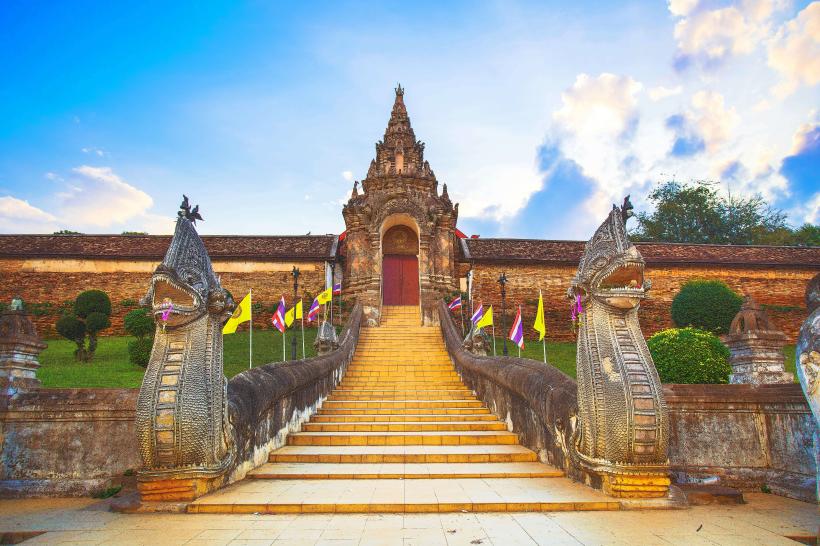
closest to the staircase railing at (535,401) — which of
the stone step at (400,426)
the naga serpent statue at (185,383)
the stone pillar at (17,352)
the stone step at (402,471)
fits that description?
the stone step at (402,471)

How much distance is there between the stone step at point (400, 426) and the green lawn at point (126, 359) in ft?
15.0

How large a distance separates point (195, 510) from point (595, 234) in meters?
4.61

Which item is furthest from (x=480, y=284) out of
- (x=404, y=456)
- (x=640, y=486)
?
(x=640, y=486)

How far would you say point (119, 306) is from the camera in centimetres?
2181

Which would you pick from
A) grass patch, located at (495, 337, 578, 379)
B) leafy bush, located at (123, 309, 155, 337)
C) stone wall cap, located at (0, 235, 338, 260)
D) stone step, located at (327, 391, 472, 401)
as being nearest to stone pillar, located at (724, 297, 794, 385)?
stone step, located at (327, 391, 472, 401)

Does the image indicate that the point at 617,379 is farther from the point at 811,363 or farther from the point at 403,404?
A: the point at 403,404

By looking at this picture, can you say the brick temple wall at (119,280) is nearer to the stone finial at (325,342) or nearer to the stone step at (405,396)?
the stone finial at (325,342)

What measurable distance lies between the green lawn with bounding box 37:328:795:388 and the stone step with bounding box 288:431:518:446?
482cm

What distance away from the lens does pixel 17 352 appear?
6176 millimetres

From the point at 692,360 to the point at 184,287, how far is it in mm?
7453

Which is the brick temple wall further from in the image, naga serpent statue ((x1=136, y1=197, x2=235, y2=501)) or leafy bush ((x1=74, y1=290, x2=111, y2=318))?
naga serpent statue ((x1=136, y1=197, x2=235, y2=501))

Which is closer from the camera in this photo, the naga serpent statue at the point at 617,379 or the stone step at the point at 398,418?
the naga serpent statue at the point at 617,379

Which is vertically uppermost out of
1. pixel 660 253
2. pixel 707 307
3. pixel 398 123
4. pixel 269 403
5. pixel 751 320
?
pixel 398 123

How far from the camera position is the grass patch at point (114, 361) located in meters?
10.9
